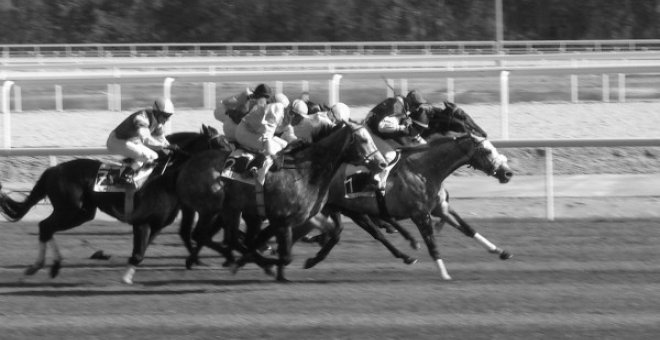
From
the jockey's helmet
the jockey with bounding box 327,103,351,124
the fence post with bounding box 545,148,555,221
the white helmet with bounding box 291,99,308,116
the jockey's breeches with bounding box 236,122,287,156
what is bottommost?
the fence post with bounding box 545,148,555,221

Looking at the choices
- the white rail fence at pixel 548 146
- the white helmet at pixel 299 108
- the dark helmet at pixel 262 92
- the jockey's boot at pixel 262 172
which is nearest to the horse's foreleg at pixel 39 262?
the jockey's boot at pixel 262 172

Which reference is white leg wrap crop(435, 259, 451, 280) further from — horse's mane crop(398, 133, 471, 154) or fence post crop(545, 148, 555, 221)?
fence post crop(545, 148, 555, 221)

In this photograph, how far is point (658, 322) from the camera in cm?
872

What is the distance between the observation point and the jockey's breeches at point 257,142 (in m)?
11.0

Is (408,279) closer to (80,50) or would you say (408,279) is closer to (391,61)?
(391,61)

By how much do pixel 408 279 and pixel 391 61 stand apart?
1808 centimetres

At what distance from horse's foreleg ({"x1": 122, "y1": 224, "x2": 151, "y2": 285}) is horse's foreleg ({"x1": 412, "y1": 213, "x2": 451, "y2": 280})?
2337 mm

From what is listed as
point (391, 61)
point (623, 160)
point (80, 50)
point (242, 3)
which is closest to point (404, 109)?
Result: point (623, 160)

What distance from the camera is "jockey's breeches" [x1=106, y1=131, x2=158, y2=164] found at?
1125 centimetres

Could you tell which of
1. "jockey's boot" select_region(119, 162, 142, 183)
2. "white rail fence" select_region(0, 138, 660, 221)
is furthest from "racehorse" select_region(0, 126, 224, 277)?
"white rail fence" select_region(0, 138, 660, 221)

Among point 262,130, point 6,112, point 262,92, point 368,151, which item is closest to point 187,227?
point 262,130

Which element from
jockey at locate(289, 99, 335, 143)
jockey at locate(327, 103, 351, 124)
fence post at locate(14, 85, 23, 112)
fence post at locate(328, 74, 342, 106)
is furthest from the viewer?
fence post at locate(14, 85, 23, 112)

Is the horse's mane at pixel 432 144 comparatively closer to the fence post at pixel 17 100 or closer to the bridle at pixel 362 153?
the bridle at pixel 362 153

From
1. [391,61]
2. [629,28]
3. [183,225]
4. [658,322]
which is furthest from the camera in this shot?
[629,28]
